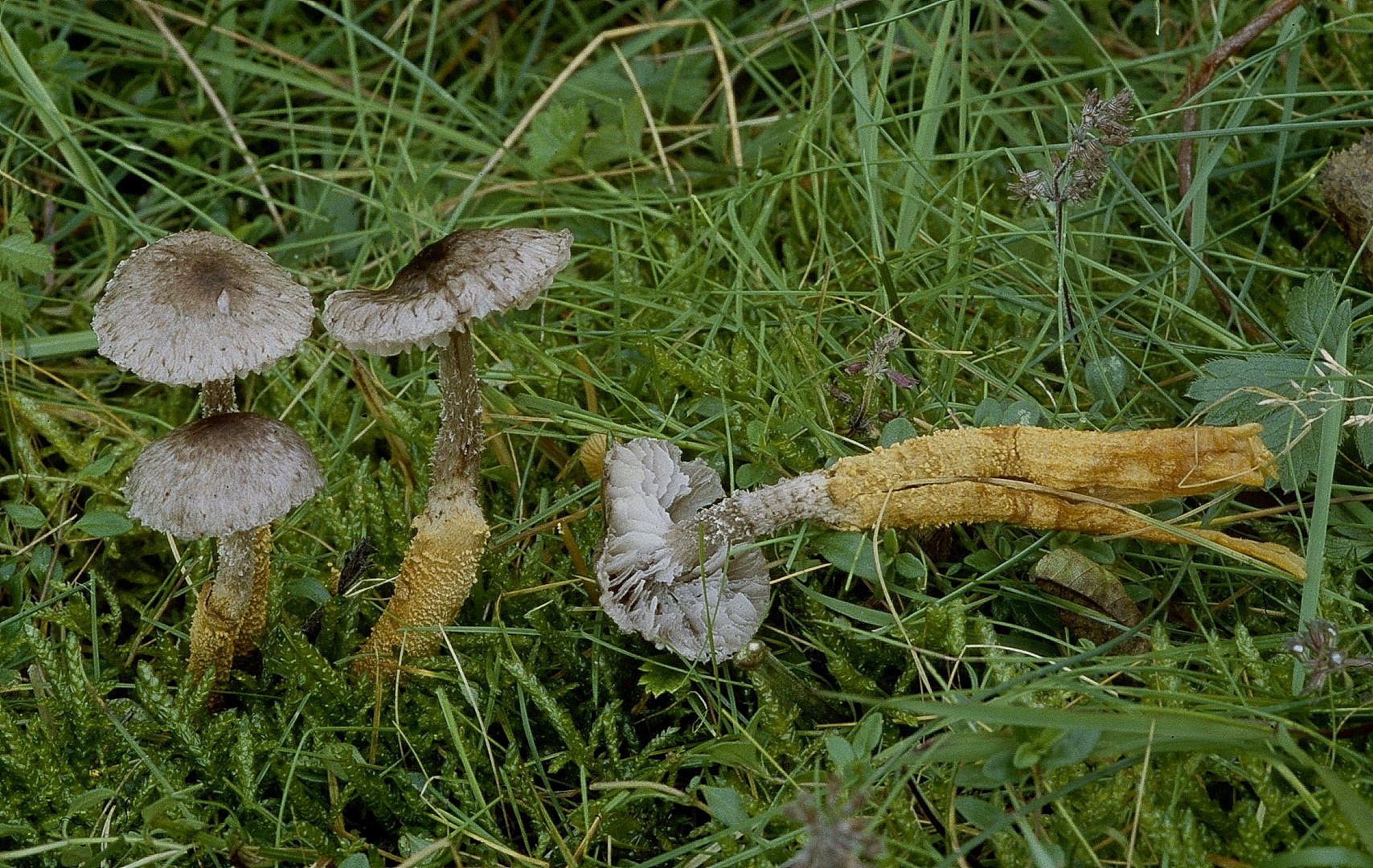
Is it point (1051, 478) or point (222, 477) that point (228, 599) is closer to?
point (222, 477)

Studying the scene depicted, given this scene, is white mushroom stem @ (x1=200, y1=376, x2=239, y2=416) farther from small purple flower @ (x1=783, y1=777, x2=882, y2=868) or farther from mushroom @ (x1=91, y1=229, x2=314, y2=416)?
small purple flower @ (x1=783, y1=777, x2=882, y2=868)

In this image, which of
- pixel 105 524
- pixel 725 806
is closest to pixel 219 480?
pixel 105 524

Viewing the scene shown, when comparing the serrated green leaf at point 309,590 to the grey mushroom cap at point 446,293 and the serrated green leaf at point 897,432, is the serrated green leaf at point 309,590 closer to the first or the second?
the grey mushroom cap at point 446,293

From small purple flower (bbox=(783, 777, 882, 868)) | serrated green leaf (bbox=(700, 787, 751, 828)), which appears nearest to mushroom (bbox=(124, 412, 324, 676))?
serrated green leaf (bbox=(700, 787, 751, 828))

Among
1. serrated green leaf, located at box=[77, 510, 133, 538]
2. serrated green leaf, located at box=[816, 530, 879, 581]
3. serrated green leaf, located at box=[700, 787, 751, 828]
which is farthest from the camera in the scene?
serrated green leaf, located at box=[77, 510, 133, 538]

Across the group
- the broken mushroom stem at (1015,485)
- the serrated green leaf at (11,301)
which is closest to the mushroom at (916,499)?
the broken mushroom stem at (1015,485)
